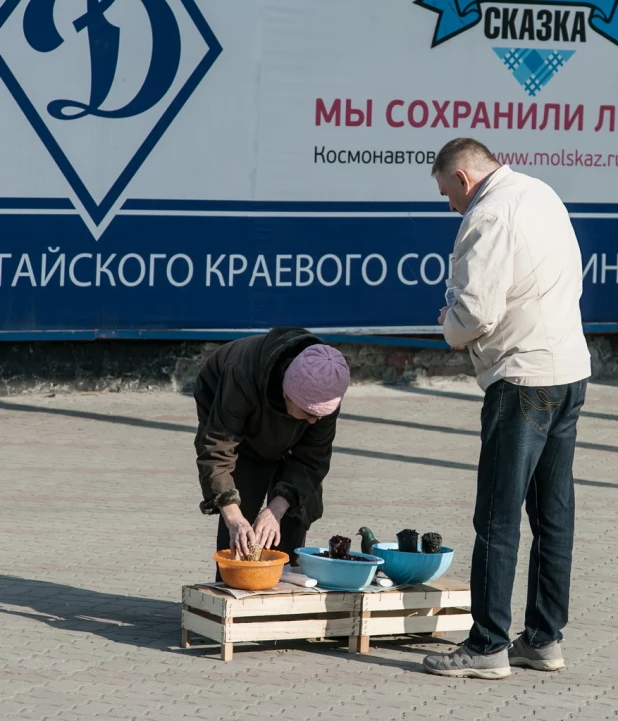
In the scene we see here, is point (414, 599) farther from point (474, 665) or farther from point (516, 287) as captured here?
point (516, 287)

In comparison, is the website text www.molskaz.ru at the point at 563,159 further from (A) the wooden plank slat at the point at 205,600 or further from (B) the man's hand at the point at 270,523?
(A) the wooden plank slat at the point at 205,600

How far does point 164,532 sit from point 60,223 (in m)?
4.57

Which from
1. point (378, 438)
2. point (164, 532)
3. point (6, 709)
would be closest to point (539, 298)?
point (6, 709)

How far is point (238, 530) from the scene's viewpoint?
5.24 metres

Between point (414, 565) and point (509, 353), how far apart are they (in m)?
1.06

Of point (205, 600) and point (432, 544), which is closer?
point (205, 600)

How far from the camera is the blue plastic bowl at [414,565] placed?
5434 mm

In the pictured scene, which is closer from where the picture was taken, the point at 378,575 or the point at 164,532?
the point at 378,575

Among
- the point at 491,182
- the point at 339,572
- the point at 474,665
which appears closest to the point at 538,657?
the point at 474,665

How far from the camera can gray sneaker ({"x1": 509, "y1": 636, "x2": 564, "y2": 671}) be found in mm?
5238

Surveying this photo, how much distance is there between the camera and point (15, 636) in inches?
218

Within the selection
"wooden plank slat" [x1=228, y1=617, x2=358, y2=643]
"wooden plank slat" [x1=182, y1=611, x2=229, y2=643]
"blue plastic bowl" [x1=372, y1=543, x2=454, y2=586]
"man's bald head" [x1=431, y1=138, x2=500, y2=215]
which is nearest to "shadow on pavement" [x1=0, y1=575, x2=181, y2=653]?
"wooden plank slat" [x1=182, y1=611, x2=229, y2=643]

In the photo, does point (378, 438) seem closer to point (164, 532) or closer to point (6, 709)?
point (164, 532)

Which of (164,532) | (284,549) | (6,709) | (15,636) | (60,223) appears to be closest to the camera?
(6,709)
